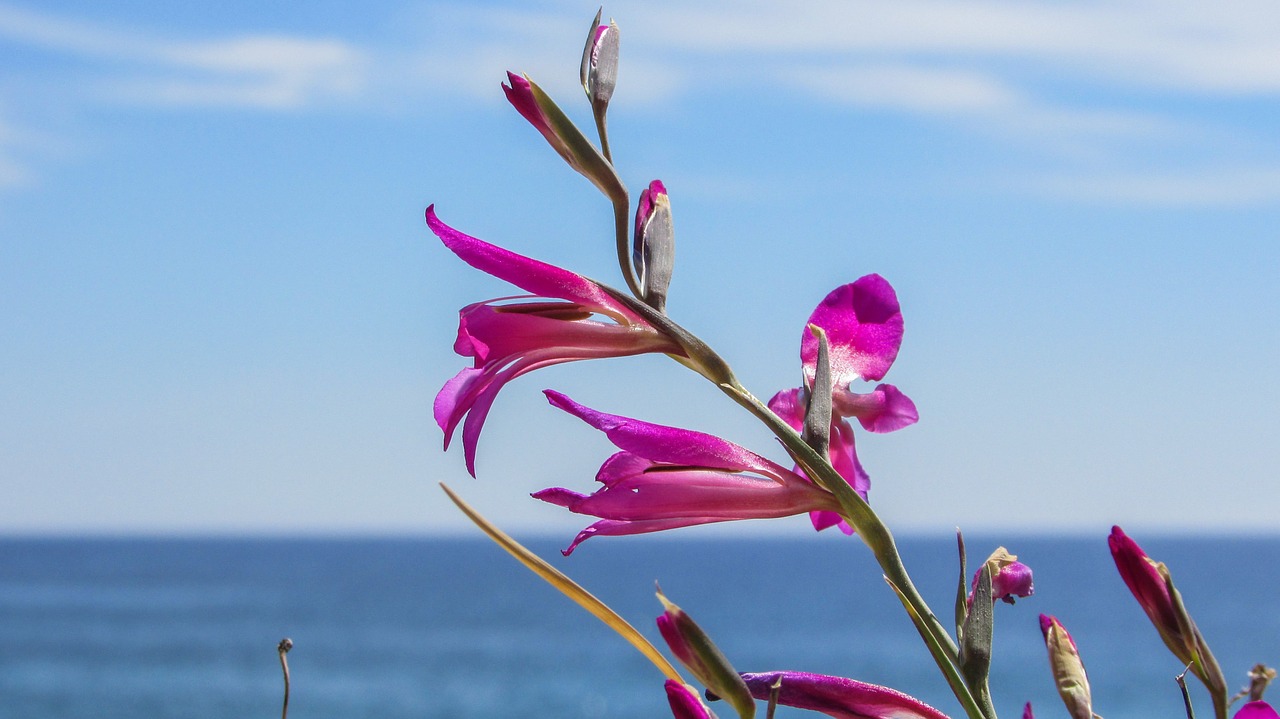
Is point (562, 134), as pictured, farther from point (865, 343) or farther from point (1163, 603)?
point (1163, 603)


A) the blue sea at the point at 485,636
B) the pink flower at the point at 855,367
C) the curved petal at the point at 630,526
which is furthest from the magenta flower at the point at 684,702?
the blue sea at the point at 485,636

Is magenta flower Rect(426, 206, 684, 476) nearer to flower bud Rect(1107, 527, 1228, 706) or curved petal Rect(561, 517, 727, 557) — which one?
curved petal Rect(561, 517, 727, 557)

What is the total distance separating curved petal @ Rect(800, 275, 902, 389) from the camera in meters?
0.96

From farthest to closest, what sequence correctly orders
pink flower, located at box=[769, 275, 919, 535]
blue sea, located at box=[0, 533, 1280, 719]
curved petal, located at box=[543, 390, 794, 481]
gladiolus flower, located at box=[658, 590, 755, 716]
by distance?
blue sea, located at box=[0, 533, 1280, 719]
pink flower, located at box=[769, 275, 919, 535]
curved petal, located at box=[543, 390, 794, 481]
gladiolus flower, located at box=[658, 590, 755, 716]

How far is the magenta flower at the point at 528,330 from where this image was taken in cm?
88

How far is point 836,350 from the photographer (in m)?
0.99

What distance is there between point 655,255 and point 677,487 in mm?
160

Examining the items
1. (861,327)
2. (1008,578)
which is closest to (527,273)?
(861,327)

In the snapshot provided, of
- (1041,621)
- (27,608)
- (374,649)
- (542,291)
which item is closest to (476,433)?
(542,291)

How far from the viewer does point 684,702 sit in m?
0.75

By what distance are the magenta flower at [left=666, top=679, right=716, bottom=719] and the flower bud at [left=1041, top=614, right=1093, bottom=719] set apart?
8.2 inches

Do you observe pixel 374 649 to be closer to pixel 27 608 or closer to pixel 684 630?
pixel 27 608

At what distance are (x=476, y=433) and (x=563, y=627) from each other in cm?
5408

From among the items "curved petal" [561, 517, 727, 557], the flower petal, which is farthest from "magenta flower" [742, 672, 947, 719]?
the flower petal
